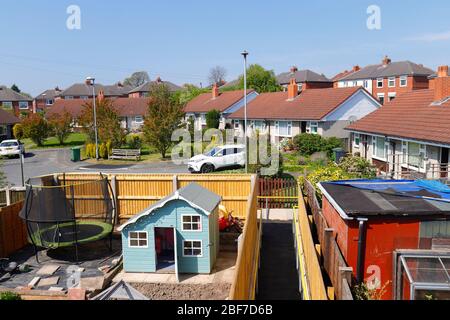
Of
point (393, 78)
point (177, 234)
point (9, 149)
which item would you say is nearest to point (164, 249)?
point (177, 234)

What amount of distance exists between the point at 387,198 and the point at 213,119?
4414cm

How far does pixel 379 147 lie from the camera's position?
85.1 feet

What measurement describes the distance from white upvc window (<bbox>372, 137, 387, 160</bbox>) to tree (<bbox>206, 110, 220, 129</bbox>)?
27.5 metres

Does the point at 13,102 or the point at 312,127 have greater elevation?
the point at 13,102

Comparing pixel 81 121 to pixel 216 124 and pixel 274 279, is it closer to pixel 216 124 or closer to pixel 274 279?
pixel 216 124

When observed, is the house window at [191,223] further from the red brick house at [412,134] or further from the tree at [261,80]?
the tree at [261,80]

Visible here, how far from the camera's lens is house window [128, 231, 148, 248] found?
12750 millimetres

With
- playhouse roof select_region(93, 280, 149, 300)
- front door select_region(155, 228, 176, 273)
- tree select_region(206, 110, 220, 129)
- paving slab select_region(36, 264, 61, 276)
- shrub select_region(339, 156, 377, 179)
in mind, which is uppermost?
tree select_region(206, 110, 220, 129)

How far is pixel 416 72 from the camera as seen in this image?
65.4 m

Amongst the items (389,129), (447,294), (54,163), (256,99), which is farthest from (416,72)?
(447,294)

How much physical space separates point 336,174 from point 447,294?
10.6 metres

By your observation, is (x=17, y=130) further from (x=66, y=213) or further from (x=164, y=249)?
(x=164, y=249)

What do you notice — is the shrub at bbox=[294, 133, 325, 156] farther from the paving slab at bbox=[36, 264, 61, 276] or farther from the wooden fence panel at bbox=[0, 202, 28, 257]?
the paving slab at bbox=[36, 264, 61, 276]

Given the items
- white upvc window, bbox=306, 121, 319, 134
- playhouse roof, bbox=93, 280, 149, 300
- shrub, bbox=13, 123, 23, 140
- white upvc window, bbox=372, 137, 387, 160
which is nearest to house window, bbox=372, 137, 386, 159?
white upvc window, bbox=372, 137, 387, 160
